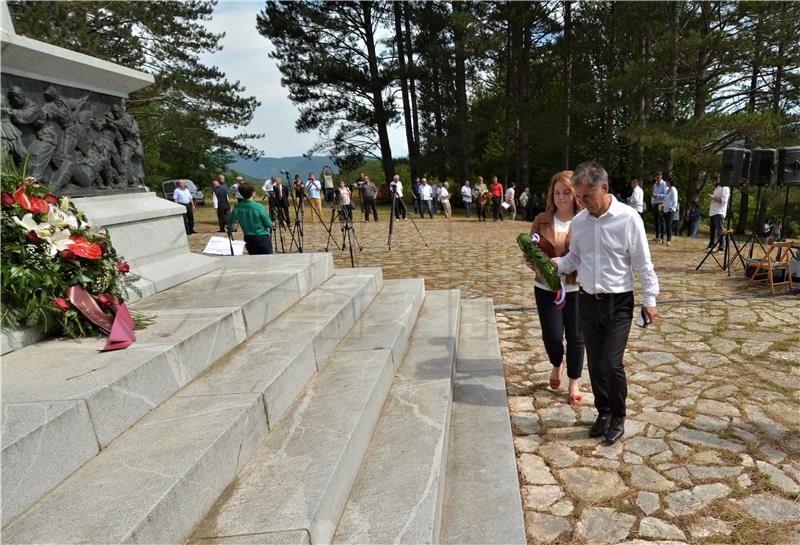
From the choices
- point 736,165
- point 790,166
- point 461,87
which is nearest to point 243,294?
point 790,166

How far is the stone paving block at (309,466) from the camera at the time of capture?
79.3 inches

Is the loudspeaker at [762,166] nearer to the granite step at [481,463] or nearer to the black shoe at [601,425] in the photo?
the granite step at [481,463]

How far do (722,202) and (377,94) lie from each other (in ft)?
69.5

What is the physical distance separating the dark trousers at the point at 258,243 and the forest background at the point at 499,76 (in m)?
12.0

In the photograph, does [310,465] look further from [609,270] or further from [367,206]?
[367,206]

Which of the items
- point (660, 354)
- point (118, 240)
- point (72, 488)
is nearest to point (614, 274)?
point (660, 354)

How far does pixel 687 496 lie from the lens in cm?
279

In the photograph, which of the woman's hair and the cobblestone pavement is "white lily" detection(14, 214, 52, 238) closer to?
the cobblestone pavement

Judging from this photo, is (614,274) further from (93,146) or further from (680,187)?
(680,187)

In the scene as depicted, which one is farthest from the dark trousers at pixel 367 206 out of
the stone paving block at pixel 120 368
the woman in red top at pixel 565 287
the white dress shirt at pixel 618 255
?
the white dress shirt at pixel 618 255

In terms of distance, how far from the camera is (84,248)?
3.08m

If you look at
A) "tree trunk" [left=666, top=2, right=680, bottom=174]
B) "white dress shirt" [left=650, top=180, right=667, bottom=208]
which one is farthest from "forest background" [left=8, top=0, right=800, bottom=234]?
"white dress shirt" [left=650, top=180, right=667, bottom=208]

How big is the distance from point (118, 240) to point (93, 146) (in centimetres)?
86

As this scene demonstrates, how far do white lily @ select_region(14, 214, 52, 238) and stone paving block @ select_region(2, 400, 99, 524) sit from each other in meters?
1.21
